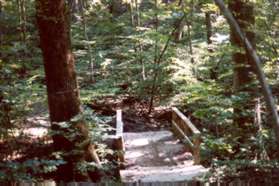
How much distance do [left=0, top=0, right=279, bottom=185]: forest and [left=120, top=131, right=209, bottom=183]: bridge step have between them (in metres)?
0.03

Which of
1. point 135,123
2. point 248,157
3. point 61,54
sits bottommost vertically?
point 135,123

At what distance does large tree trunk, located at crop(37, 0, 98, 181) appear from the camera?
7.30m

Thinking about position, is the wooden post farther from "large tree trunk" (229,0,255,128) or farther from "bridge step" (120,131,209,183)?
"large tree trunk" (229,0,255,128)

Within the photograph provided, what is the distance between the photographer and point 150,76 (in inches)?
642

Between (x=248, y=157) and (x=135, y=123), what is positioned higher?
(x=248, y=157)

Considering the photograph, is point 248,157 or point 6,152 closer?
point 248,157

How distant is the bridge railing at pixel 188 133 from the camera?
30.4 ft

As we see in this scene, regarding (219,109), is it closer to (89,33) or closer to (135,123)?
(135,123)

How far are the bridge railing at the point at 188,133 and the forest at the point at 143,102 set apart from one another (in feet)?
0.11

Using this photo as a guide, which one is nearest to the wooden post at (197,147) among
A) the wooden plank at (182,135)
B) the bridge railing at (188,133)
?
the bridge railing at (188,133)

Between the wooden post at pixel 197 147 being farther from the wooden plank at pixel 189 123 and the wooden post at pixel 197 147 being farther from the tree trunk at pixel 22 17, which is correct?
the tree trunk at pixel 22 17

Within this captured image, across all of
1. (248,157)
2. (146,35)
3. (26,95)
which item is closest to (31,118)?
(26,95)

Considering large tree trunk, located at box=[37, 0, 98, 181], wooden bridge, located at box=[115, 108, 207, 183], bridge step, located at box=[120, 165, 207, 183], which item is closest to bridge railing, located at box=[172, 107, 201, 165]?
wooden bridge, located at box=[115, 108, 207, 183]

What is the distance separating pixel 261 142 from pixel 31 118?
8.88 metres
